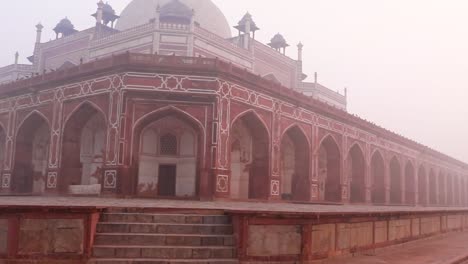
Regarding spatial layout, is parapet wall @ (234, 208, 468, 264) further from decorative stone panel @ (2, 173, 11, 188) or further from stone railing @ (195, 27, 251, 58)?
stone railing @ (195, 27, 251, 58)

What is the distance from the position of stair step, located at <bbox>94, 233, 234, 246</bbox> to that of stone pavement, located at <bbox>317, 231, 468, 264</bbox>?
143 cm

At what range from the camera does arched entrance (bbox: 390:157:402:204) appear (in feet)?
102

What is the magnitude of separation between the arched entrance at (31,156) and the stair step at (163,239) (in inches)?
563

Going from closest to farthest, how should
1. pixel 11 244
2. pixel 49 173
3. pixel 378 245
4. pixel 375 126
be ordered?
pixel 11 244
pixel 378 245
pixel 49 173
pixel 375 126

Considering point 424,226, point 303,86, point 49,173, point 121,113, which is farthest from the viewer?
point 303,86

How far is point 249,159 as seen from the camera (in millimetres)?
18938

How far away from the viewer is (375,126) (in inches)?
1083

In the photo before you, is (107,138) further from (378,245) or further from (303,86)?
(303,86)

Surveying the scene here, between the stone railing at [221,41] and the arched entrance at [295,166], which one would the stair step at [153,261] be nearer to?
the arched entrance at [295,166]

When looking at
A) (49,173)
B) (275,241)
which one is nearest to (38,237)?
(275,241)

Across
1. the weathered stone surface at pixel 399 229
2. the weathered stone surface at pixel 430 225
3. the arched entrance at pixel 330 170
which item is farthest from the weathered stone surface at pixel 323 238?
the arched entrance at pixel 330 170

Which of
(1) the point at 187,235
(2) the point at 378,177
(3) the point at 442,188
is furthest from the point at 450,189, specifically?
(1) the point at 187,235

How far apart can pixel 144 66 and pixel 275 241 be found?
1122 centimetres

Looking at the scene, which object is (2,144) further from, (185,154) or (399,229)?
(399,229)
